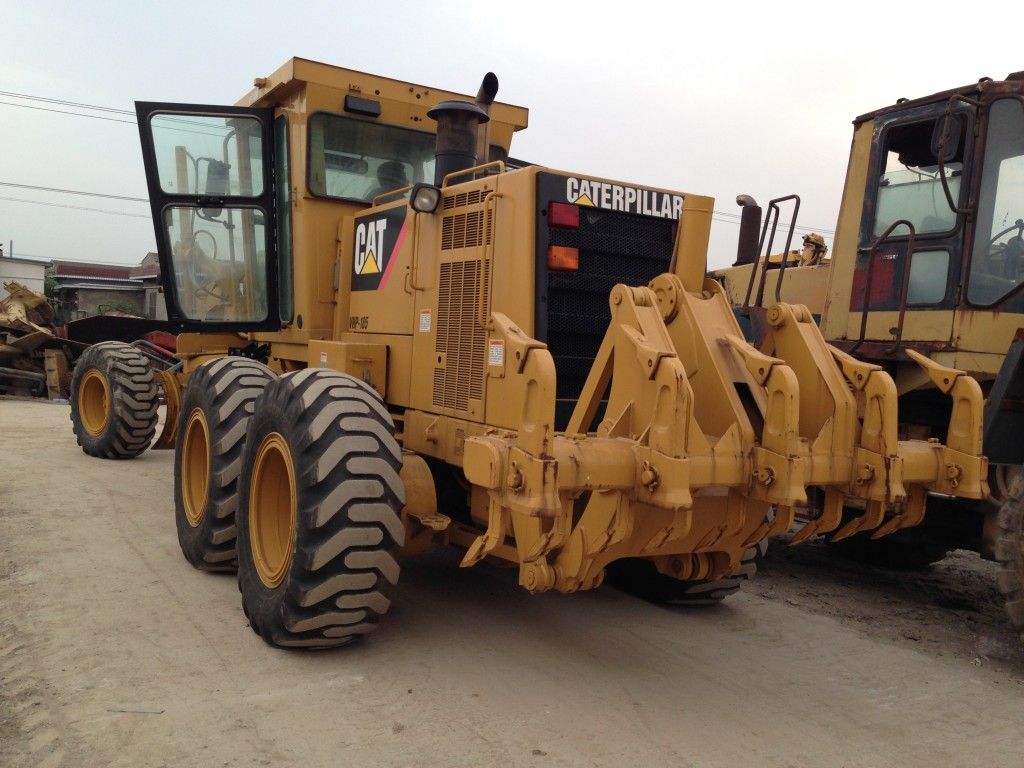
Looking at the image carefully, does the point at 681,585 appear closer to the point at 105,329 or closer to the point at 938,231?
the point at 938,231

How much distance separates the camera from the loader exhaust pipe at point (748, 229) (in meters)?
7.22

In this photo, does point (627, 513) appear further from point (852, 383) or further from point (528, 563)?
point (852, 383)

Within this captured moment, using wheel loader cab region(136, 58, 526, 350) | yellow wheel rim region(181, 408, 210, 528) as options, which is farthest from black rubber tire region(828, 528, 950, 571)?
yellow wheel rim region(181, 408, 210, 528)

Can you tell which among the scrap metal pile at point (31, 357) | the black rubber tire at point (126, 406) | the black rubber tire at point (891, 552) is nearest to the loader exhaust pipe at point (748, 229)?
the black rubber tire at point (891, 552)

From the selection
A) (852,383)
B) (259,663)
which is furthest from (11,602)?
(852,383)

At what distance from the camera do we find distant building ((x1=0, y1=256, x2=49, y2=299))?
37500 millimetres

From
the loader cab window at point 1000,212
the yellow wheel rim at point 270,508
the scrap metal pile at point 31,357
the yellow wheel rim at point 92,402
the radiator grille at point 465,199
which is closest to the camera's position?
the yellow wheel rim at point 270,508

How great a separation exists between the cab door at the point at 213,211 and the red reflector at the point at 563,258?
121 inches

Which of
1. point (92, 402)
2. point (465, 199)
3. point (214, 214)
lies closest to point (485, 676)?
point (465, 199)

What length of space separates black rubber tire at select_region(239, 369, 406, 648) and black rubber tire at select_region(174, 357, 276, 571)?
3.10 feet

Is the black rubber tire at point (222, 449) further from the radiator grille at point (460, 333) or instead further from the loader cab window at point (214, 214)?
the loader cab window at point (214, 214)

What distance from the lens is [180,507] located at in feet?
18.5

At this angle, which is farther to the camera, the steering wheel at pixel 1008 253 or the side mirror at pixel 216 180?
the side mirror at pixel 216 180

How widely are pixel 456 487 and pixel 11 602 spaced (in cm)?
238
